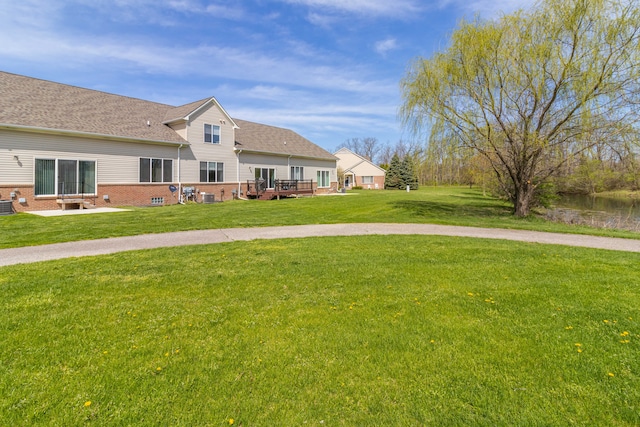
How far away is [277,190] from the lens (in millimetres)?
26359

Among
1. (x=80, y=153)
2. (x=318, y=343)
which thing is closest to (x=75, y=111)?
(x=80, y=153)

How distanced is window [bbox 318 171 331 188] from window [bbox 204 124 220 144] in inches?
498

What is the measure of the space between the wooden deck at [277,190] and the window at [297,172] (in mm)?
745

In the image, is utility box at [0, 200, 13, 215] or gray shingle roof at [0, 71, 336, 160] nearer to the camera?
utility box at [0, 200, 13, 215]

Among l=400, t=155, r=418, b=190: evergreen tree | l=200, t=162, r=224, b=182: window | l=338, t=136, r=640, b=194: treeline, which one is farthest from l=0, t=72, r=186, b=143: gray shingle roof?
l=400, t=155, r=418, b=190: evergreen tree

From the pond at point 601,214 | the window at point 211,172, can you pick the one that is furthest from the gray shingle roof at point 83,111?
the pond at point 601,214

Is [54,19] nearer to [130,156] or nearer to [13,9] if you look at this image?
[13,9]

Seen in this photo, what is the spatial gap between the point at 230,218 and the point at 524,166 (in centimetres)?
1218

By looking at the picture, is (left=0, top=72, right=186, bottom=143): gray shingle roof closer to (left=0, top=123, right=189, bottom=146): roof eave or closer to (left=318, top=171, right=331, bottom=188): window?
(left=0, top=123, right=189, bottom=146): roof eave

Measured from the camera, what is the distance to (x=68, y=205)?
16344 mm

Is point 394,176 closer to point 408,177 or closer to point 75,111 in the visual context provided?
point 408,177

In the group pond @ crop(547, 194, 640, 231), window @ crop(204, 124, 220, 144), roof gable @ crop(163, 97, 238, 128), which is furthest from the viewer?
window @ crop(204, 124, 220, 144)

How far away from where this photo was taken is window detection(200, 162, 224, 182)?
898 inches

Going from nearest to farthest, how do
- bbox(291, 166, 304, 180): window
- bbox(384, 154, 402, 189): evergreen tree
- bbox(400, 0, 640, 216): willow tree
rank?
bbox(400, 0, 640, 216): willow tree, bbox(291, 166, 304, 180): window, bbox(384, 154, 402, 189): evergreen tree
